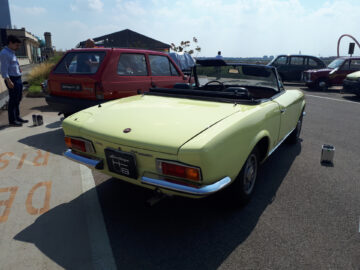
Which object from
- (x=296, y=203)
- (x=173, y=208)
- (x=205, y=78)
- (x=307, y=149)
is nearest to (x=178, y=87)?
(x=205, y=78)

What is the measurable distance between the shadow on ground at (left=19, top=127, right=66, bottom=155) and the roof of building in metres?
14.3

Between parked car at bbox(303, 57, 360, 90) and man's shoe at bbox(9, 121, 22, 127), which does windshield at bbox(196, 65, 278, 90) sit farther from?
parked car at bbox(303, 57, 360, 90)

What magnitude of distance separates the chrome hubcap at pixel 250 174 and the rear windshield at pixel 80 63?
3.51 metres

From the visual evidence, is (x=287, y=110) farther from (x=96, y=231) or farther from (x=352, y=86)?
(x=352, y=86)

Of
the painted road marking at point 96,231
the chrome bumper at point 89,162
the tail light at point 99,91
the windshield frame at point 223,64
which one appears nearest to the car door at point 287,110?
the windshield frame at point 223,64

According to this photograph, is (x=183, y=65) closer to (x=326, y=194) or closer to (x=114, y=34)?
(x=114, y=34)

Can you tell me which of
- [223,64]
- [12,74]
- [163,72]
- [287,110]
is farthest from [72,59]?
[287,110]

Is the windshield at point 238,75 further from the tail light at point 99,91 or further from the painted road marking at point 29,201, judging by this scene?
the painted road marking at point 29,201

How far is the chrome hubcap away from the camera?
9.35 ft

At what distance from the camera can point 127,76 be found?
5.40 metres

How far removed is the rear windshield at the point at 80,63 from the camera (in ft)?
17.3

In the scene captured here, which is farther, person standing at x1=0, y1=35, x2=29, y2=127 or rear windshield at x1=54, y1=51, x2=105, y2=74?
person standing at x1=0, y1=35, x2=29, y2=127

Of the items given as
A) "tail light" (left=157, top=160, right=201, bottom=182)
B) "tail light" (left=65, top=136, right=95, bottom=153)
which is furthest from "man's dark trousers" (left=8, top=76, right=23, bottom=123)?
"tail light" (left=157, top=160, right=201, bottom=182)

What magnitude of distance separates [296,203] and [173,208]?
1.38m
